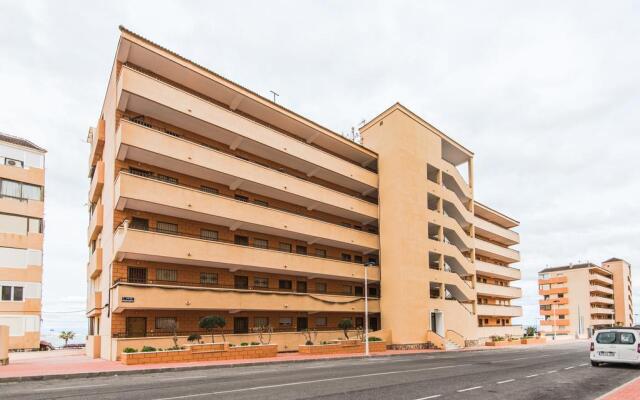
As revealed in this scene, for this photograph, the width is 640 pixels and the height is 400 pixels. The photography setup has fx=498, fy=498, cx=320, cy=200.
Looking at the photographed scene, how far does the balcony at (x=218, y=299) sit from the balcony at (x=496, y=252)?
29.7 m

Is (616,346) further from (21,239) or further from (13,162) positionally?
(13,162)

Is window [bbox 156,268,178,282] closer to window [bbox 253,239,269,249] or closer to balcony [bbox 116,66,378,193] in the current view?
window [bbox 253,239,269,249]

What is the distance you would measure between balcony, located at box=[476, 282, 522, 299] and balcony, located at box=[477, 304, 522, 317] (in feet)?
5.10

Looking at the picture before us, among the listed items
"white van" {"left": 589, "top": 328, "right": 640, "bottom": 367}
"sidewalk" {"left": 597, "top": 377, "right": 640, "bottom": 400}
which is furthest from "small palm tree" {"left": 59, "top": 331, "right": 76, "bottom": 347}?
"sidewalk" {"left": 597, "top": 377, "right": 640, "bottom": 400}

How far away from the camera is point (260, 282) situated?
123ft

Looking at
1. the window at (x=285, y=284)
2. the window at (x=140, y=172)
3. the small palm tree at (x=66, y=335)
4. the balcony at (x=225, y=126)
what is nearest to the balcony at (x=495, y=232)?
the balcony at (x=225, y=126)

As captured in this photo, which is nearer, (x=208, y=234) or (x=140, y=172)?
(x=140, y=172)

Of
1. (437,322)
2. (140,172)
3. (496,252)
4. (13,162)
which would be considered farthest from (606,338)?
(496,252)

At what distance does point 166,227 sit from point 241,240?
246 inches

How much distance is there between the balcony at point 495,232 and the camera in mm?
67275

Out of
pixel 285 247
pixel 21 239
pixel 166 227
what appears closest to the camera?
pixel 166 227

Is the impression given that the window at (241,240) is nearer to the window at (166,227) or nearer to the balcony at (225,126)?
the window at (166,227)

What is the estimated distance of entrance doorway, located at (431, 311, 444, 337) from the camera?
44562 millimetres

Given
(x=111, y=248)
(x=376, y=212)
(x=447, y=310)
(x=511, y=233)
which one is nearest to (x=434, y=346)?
(x=447, y=310)
